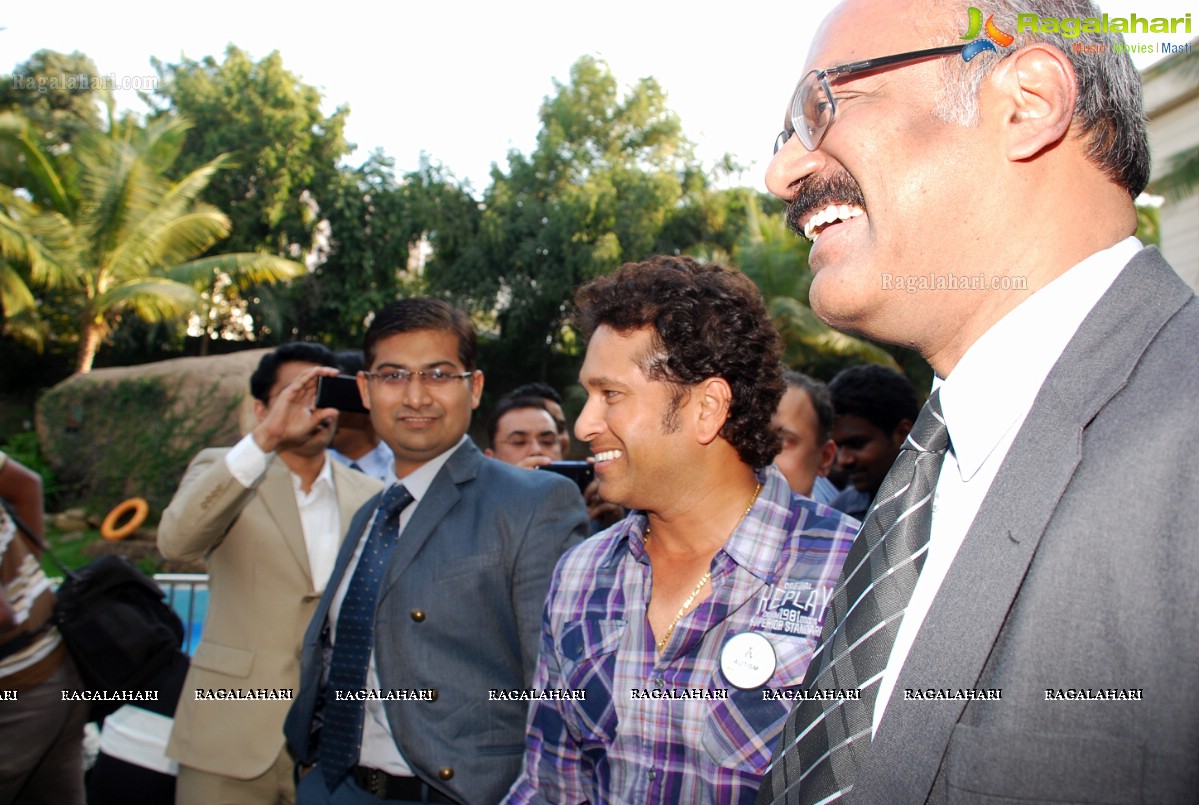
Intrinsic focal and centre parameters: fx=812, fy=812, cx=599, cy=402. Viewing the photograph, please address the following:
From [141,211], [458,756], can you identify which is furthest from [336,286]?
[458,756]

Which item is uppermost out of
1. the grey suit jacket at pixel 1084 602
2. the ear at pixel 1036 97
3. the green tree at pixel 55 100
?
the green tree at pixel 55 100

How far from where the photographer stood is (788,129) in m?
1.56

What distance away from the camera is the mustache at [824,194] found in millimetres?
1359

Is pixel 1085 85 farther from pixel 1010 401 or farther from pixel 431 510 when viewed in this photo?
pixel 431 510

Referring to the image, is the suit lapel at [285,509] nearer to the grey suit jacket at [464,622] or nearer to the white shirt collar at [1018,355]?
the grey suit jacket at [464,622]

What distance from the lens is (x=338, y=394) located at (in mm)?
3561

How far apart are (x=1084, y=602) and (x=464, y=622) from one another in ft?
6.85

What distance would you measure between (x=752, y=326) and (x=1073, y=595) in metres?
1.62

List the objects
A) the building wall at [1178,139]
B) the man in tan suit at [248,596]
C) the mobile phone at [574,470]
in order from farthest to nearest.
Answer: the building wall at [1178,139], the mobile phone at [574,470], the man in tan suit at [248,596]

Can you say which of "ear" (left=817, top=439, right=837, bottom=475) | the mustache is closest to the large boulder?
"ear" (left=817, top=439, right=837, bottom=475)

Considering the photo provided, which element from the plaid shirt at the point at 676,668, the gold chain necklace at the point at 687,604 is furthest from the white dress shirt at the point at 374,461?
the gold chain necklace at the point at 687,604

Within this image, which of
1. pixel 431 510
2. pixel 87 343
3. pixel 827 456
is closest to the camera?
pixel 431 510

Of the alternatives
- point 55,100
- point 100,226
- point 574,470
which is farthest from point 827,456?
point 55,100

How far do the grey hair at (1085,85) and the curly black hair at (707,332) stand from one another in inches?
46.2
